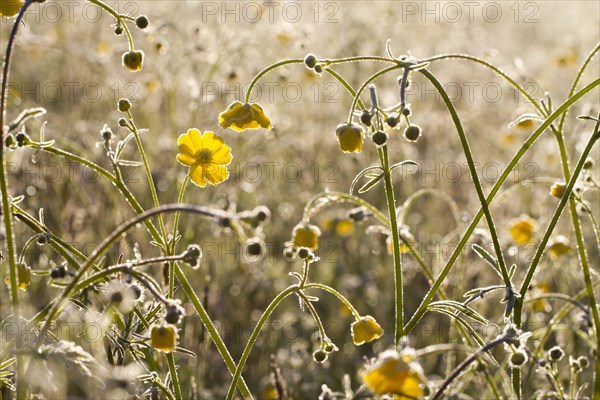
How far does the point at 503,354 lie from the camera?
13.6 feet

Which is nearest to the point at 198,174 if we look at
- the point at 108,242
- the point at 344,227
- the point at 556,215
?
the point at 108,242

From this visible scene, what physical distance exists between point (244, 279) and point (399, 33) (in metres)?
3.53

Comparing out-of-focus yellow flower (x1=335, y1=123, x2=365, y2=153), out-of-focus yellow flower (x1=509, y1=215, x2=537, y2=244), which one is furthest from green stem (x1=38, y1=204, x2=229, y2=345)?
out-of-focus yellow flower (x1=509, y1=215, x2=537, y2=244)

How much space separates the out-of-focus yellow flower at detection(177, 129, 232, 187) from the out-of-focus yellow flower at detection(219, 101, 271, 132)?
0.08 m

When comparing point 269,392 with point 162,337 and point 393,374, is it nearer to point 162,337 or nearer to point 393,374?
point 162,337

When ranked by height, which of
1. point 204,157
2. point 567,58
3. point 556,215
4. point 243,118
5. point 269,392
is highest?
point 567,58

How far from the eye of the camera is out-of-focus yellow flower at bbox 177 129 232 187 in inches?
102

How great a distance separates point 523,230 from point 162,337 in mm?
2731

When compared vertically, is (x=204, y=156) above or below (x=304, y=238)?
above

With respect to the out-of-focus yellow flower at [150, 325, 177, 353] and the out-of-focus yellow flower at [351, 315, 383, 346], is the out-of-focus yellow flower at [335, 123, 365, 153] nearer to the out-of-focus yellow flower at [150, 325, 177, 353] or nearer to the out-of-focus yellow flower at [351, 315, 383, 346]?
the out-of-focus yellow flower at [351, 315, 383, 346]

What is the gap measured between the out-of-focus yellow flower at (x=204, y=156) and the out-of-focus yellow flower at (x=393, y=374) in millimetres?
1103

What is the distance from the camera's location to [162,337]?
74.5 inches

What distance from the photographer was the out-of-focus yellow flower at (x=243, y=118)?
8.38ft

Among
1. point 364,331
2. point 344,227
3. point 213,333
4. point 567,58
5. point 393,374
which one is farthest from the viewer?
point 567,58
